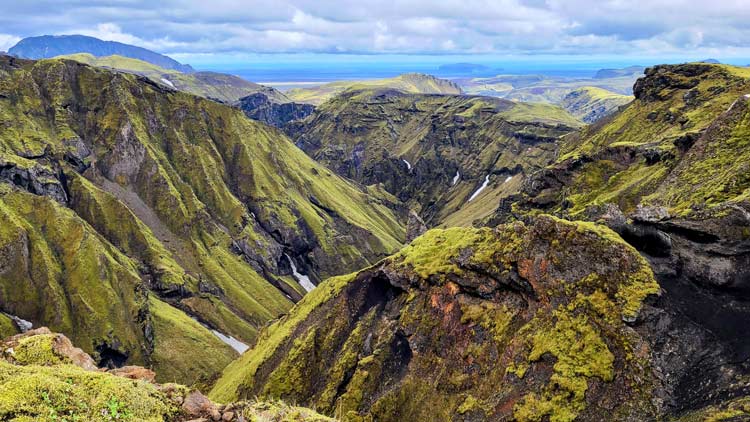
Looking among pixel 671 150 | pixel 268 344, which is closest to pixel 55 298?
pixel 268 344

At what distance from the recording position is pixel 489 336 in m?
51.5

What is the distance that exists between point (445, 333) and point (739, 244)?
96.0ft

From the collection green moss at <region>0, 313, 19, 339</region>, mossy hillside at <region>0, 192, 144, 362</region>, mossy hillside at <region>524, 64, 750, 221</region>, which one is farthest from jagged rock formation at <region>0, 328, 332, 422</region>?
mossy hillside at <region>0, 192, 144, 362</region>

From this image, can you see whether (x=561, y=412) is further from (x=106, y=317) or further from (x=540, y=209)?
(x=106, y=317)

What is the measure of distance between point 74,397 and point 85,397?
1.53 feet

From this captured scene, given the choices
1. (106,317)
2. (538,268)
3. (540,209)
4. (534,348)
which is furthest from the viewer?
(106,317)

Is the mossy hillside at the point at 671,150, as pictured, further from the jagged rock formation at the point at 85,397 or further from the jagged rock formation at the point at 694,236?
the jagged rock formation at the point at 85,397

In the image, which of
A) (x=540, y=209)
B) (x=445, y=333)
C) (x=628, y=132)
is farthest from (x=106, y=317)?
(x=628, y=132)

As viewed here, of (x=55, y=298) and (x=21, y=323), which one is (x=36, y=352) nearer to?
(x=21, y=323)

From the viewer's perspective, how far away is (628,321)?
40875mm

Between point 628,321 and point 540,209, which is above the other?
point 628,321

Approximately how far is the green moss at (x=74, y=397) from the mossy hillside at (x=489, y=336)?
96.4ft

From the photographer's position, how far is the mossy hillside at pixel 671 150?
2756 inches

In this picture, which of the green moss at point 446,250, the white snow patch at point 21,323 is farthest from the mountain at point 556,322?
the white snow patch at point 21,323
